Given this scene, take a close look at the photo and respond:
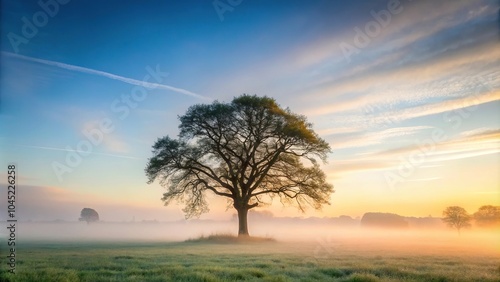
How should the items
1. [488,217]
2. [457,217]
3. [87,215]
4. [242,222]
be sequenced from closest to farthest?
[242,222] < [457,217] < [488,217] < [87,215]

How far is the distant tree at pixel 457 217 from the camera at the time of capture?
83375 mm

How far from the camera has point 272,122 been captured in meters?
33.2

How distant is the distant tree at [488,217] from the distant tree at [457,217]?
1099cm

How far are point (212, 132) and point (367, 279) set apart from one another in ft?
86.8

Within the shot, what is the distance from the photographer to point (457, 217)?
273 ft

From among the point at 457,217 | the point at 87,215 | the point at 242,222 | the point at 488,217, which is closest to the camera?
the point at 242,222

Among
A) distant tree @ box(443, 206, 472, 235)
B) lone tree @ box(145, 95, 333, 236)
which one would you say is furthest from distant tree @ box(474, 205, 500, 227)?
lone tree @ box(145, 95, 333, 236)

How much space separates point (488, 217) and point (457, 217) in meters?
17.0

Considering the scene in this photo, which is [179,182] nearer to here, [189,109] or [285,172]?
[189,109]

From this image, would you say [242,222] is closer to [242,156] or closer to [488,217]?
[242,156]

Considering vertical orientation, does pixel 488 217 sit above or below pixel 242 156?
below

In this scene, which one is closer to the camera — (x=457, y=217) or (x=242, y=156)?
(x=242, y=156)

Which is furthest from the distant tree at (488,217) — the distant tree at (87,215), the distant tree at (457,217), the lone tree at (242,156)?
the distant tree at (87,215)

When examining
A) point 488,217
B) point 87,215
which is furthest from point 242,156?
point 87,215
